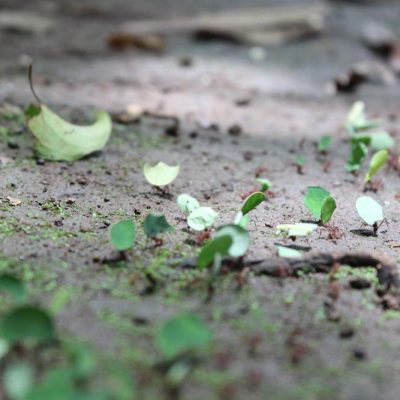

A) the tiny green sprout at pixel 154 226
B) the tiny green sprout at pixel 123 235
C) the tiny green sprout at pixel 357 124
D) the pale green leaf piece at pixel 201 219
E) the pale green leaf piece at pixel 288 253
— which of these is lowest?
the tiny green sprout at pixel 357 124

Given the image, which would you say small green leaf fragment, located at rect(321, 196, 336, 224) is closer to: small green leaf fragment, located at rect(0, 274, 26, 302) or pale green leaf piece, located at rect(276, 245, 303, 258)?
pale green leaf piece, located at rect(276, 245, 303, 258)

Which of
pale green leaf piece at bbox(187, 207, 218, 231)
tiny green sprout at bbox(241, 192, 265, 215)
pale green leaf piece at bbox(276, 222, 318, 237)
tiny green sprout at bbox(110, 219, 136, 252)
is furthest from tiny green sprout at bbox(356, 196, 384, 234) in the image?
tiny green sprout at bbox(110, 219, 136, 252)

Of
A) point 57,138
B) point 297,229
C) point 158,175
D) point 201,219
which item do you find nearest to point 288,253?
point 297,229

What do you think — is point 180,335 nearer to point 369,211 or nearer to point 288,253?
point 288,253

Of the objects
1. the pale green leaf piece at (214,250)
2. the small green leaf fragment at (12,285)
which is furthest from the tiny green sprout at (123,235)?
the small green leaf fragment at (12,285)

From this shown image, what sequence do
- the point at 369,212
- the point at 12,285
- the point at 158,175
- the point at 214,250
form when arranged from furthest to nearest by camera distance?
the point at 158,175 → the point at 369,212 → the point at 214,250 → the point at 12,285

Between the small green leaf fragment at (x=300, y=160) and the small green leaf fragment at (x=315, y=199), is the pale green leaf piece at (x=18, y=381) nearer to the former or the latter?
the small green leaf fragment at (x=315, y=199)
